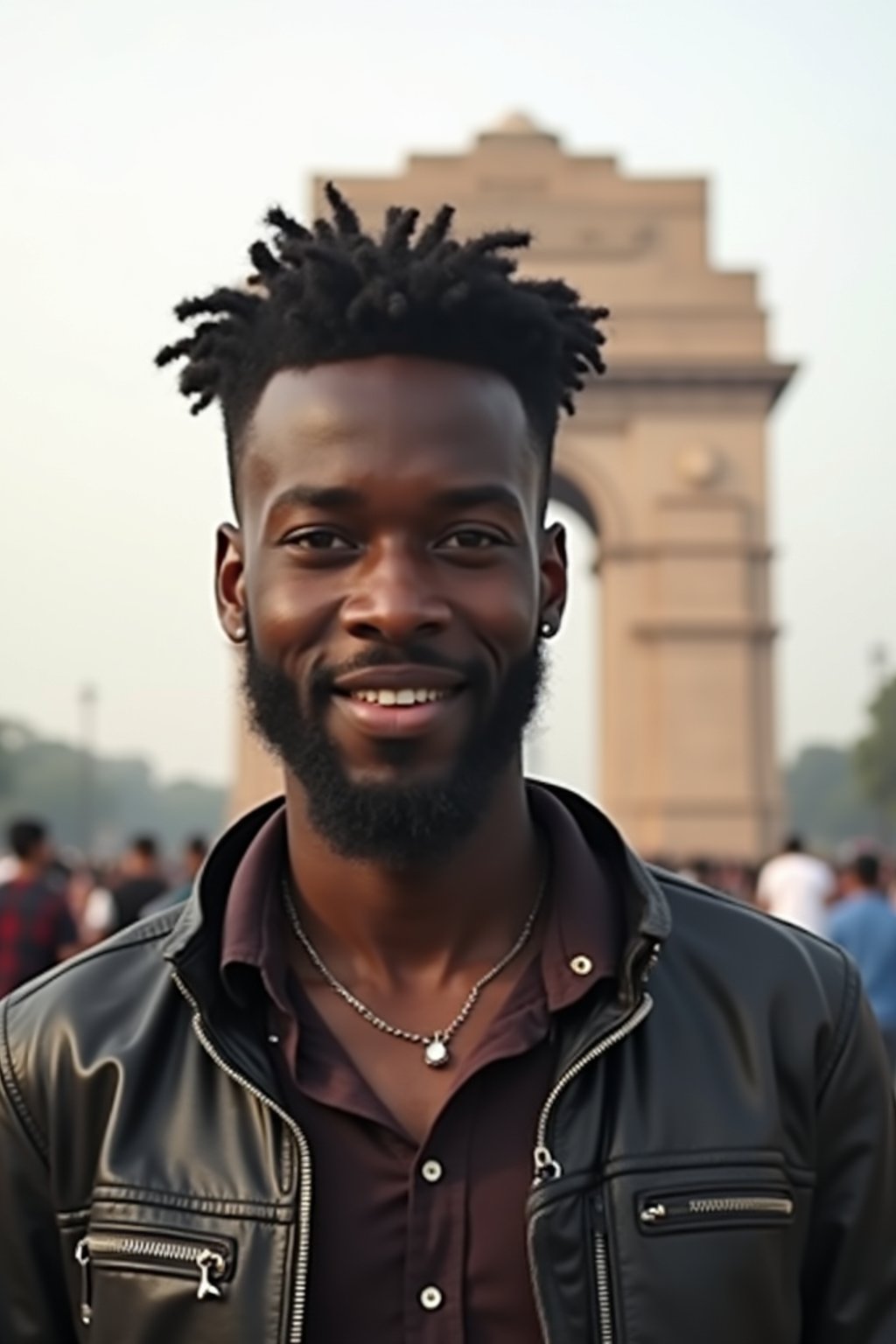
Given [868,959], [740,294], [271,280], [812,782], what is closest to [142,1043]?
[271,280]

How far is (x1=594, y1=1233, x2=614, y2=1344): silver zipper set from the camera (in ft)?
6.23

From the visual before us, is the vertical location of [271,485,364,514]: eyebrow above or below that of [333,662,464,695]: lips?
above

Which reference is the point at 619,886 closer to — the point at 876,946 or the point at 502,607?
the point at 502,607

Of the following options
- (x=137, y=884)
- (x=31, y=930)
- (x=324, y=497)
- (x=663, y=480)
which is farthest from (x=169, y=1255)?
(x=663, y=480)

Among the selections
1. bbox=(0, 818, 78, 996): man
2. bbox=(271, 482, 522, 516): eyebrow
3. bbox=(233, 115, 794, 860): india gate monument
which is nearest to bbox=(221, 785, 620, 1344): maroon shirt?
bbox=(271, 482, 522, 516): eyebrow

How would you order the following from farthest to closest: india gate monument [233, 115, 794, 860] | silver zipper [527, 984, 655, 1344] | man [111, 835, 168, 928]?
india gate monument [233, 115, 794, 860] → man [111, 835, 168, 928] → silver zipper [527, 984, 655, 1344]

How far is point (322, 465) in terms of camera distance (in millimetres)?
2066

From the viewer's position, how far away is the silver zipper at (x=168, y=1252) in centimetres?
193

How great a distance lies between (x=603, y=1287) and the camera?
1916 mm

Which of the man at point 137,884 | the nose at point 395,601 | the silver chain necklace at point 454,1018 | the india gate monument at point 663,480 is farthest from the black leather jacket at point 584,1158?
the india gate monument at point 663,480

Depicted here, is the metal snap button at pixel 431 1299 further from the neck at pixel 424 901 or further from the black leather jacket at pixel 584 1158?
the neck at pixel 424 901

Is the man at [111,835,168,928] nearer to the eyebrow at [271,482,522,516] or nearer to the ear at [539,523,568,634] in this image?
the ear at [539,523,568,634]

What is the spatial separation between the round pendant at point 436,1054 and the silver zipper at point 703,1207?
25 cm

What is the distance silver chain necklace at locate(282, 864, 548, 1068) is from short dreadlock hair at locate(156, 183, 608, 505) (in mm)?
491
